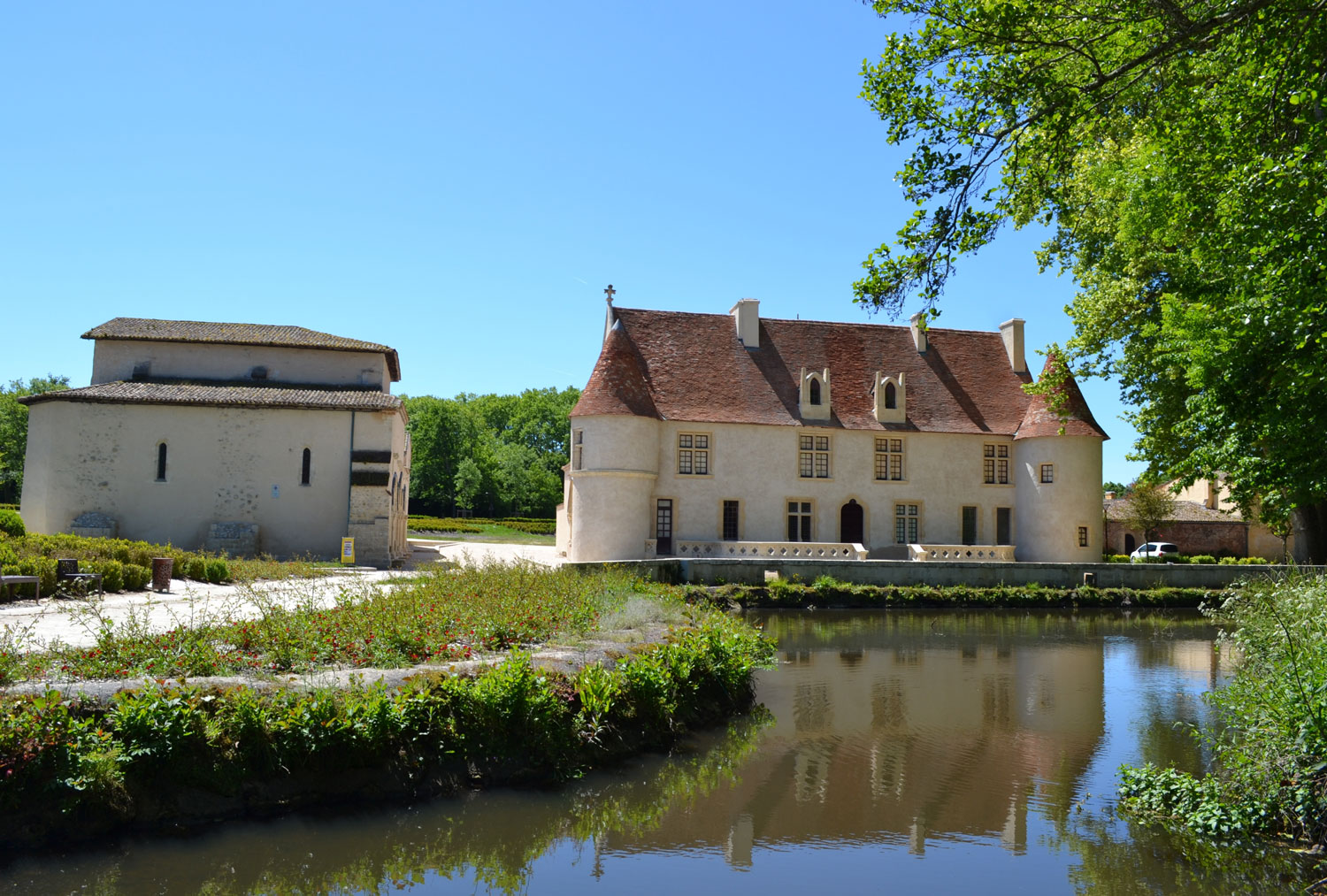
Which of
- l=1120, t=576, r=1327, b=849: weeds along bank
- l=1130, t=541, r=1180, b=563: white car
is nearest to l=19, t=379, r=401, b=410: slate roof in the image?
l=1120, t=576, r=1327, b=849: weeds along bank

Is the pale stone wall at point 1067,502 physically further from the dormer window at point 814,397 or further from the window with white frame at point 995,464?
the dormer window at point 814,397

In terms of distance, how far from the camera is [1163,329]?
21.4m

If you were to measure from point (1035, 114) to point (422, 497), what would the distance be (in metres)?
74.1

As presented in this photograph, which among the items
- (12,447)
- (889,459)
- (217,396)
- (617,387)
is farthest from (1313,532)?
(12,447)

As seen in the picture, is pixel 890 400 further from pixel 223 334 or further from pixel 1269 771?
pixel 1269 771

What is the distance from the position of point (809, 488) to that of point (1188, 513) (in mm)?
27075

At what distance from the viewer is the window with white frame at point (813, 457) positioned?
34.6 meters

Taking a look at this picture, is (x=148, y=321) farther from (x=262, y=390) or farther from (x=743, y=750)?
(x=743, y=750)

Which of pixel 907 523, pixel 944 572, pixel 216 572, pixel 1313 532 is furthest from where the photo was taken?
pixel 907 523

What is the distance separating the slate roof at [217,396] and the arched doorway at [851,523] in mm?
16448

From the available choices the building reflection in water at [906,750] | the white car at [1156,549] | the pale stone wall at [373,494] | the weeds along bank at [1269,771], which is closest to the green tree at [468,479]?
the pale stone wall at [373,494]

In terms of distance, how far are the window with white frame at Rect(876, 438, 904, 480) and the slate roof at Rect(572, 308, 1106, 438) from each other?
0.72m

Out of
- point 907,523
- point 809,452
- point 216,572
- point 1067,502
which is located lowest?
point 216,572

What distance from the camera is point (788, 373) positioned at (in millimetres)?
35688
